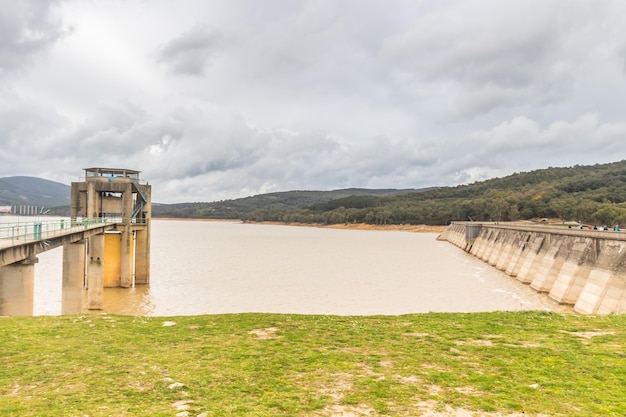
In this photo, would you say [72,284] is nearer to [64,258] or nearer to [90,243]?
[64,258]

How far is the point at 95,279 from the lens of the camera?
2875 cm

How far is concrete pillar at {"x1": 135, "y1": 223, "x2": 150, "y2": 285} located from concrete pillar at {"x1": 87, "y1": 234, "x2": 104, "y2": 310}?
712 centimetres

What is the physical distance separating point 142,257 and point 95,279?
915 cm

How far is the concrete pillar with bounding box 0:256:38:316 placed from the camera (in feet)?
57.9

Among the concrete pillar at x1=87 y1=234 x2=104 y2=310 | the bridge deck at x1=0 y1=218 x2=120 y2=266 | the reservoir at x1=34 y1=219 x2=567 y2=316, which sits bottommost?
the reservoir at x1=34 y1=219 x2=567 y2=316

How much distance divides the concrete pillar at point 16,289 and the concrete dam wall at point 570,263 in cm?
2924

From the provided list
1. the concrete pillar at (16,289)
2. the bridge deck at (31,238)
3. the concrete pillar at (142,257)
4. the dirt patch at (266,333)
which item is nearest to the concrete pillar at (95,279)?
the bridge deck at (31,238)

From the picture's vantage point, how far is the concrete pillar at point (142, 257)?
3716 centimetres

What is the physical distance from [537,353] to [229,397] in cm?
838

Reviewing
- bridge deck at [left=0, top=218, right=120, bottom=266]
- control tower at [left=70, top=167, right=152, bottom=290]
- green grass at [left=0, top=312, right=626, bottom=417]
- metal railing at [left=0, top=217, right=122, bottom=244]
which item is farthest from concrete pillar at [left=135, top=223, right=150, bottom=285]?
green grass at [left=0, top=312, right=626, bottom=417]

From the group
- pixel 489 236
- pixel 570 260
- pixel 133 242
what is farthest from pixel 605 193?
pixel 133 242

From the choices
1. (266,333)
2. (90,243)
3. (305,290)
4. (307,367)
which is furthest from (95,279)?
(307,367)

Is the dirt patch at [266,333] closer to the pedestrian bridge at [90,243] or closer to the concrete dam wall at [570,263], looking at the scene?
the pedestrian bridge at [90,243]

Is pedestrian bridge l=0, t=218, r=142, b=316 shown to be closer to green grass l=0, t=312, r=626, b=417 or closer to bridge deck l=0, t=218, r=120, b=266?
bridge deck l=0, t=218, r=120, b=266
